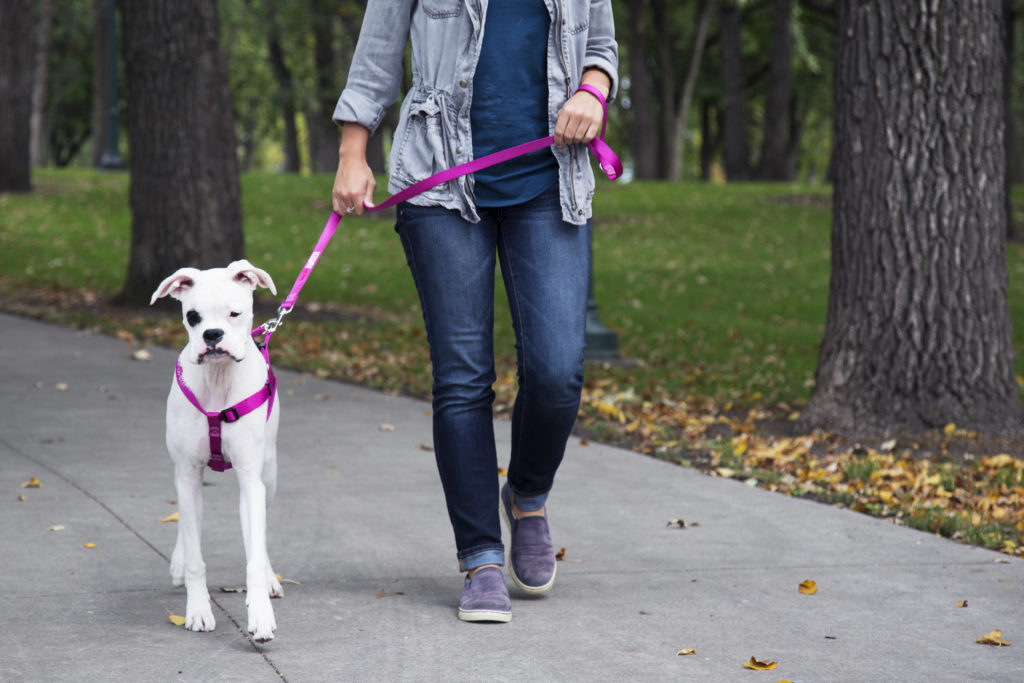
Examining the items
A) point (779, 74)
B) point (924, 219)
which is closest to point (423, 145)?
point (924, 219)

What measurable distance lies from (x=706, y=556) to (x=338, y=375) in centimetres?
481

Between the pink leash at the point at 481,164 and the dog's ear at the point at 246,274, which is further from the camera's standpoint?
the pink leash at the point at 481,164

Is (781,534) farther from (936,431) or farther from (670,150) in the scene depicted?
(670,150)

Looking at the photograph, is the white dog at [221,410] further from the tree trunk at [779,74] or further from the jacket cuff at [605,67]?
the tree trunk at [779,74]

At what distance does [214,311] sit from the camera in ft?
10.6

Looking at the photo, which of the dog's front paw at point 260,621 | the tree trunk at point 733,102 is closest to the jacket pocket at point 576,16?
the dog's front paw at point 260,621

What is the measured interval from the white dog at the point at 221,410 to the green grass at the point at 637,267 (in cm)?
484

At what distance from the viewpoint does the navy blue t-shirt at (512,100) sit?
362cm

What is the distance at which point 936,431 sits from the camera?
663cm

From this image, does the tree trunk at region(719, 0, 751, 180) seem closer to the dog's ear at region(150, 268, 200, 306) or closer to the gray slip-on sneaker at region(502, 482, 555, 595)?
the gray slip-on sneaker at region(502, 482, 555, 595)

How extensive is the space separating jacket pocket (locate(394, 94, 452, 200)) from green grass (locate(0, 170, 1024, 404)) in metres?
4.73

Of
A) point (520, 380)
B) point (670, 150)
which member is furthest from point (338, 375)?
point (670, 150)

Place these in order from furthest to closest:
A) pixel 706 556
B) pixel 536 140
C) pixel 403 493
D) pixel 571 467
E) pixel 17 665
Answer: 1. pixel 571 467
2. pixel 403 493
3. pixel 706 556
4. pixel 536 140
5. pixel 17 665

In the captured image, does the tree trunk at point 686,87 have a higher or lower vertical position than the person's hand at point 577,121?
higher
